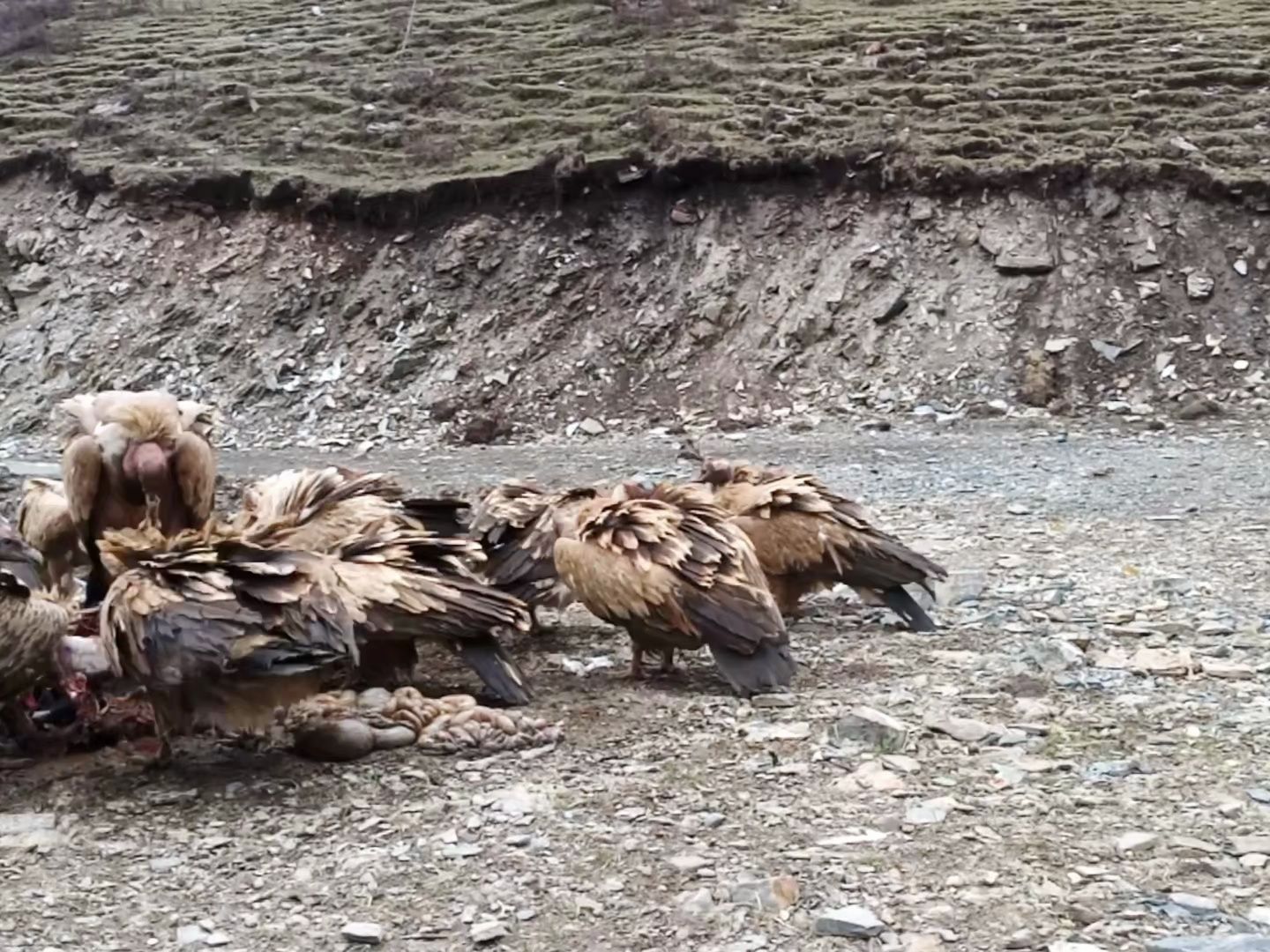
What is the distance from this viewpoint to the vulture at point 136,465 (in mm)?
6168

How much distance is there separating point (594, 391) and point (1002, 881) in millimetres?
13153

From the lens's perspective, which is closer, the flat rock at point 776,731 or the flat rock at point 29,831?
the flat rock at point 29,831

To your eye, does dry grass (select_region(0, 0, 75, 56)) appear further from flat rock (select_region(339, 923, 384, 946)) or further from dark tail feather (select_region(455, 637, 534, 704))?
flat rock (select_region(339, 923, 384, 946))

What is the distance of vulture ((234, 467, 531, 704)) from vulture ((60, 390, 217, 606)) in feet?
0.83

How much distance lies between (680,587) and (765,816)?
1.40m

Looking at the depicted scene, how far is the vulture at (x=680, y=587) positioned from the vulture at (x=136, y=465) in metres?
1.46

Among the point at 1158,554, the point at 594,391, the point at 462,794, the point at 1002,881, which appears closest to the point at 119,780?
the point at 462,794

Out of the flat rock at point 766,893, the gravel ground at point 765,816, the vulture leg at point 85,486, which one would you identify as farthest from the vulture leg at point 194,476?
the flat rock at point 766,893

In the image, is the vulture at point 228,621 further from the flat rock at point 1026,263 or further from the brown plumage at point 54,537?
the flat rock at point 1026,263

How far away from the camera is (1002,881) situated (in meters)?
3.99

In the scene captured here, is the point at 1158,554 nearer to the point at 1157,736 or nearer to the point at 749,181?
the point at 1157,736

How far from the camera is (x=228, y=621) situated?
15.3 feet

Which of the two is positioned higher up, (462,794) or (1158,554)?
(462,794)

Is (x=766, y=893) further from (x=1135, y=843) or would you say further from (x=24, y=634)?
(x=24, y=634)
